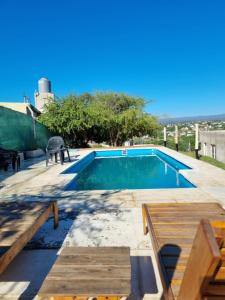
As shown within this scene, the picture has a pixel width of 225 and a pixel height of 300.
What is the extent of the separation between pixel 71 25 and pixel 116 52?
7796 millimetres

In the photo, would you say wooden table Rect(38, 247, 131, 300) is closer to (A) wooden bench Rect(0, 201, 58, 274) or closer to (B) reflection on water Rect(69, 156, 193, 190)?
(A) wooden bench Rect(0, 201, 58, 274)

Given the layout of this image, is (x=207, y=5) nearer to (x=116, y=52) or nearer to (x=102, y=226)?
(x=116, y=52)

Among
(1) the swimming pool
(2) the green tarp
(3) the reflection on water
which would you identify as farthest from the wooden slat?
Answer: (2) the green tarp

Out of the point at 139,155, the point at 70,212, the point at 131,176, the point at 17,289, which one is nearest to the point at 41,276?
the point at 17,289

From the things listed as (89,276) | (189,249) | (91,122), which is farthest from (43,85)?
(89,276)

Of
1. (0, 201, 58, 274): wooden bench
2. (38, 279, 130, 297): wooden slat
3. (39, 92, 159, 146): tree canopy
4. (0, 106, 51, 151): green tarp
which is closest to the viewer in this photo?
(38, 279, 130, 297): wooden slat

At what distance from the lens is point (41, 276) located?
229cm

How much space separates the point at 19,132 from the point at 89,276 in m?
10.3

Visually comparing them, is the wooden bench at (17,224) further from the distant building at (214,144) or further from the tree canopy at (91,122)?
the distant building at (214,144)

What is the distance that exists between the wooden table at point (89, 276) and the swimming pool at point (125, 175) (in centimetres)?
411

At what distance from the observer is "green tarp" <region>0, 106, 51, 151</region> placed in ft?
32.7

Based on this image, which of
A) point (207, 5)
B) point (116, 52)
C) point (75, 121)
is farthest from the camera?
point (116, 52)

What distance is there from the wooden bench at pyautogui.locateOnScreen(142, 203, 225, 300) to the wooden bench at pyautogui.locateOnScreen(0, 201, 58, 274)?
1178mm

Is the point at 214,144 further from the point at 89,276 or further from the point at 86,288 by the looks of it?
the point at 86,288
